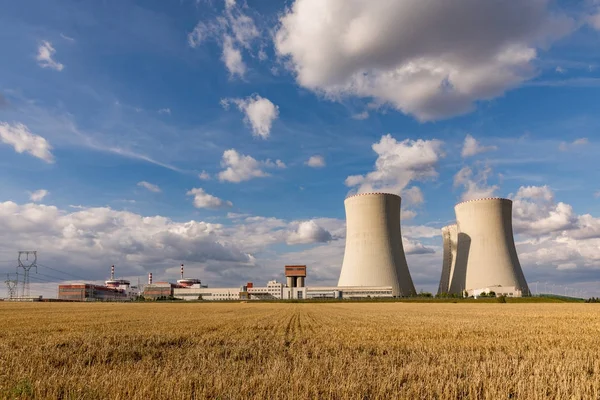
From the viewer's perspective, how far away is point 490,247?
53312 mm

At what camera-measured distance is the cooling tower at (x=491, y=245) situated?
5294 centimetres

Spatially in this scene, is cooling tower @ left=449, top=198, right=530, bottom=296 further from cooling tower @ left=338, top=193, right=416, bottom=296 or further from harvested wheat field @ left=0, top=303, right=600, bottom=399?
harvested wheat field @ left=0, top=303, right=600, bottom=399

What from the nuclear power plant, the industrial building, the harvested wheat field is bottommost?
the industrial building

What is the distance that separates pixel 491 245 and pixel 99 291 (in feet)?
421

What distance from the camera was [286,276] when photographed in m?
114

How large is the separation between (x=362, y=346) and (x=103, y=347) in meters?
5.08

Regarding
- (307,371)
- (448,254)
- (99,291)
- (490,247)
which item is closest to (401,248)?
(490,247)

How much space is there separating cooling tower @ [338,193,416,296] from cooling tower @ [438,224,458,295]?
85.4 feet

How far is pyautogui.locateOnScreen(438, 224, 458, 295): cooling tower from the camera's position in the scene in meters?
77.8

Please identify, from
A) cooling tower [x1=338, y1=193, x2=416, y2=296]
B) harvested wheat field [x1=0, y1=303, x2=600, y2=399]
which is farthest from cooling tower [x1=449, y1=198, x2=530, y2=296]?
harvested wheat field [x1=0, y1=303, x2=600, y2=399]

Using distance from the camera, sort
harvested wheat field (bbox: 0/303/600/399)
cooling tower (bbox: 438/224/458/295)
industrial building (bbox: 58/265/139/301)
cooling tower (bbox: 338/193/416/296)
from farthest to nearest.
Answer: industrial building (bbox: 58/265/139/301)
cooling tower (bbox: 438/224/458/295)
cooling tower (bbox: 338/193/416/296)
harvested wheat field (bbox: 0/303/600/399)

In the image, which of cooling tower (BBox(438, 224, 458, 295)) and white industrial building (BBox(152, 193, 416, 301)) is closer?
white industrial building (BBox(152, 193, 416, 301))

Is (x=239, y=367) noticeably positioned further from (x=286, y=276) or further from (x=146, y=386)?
(x=286, y=276)

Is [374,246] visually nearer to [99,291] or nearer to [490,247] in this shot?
[490,247]
